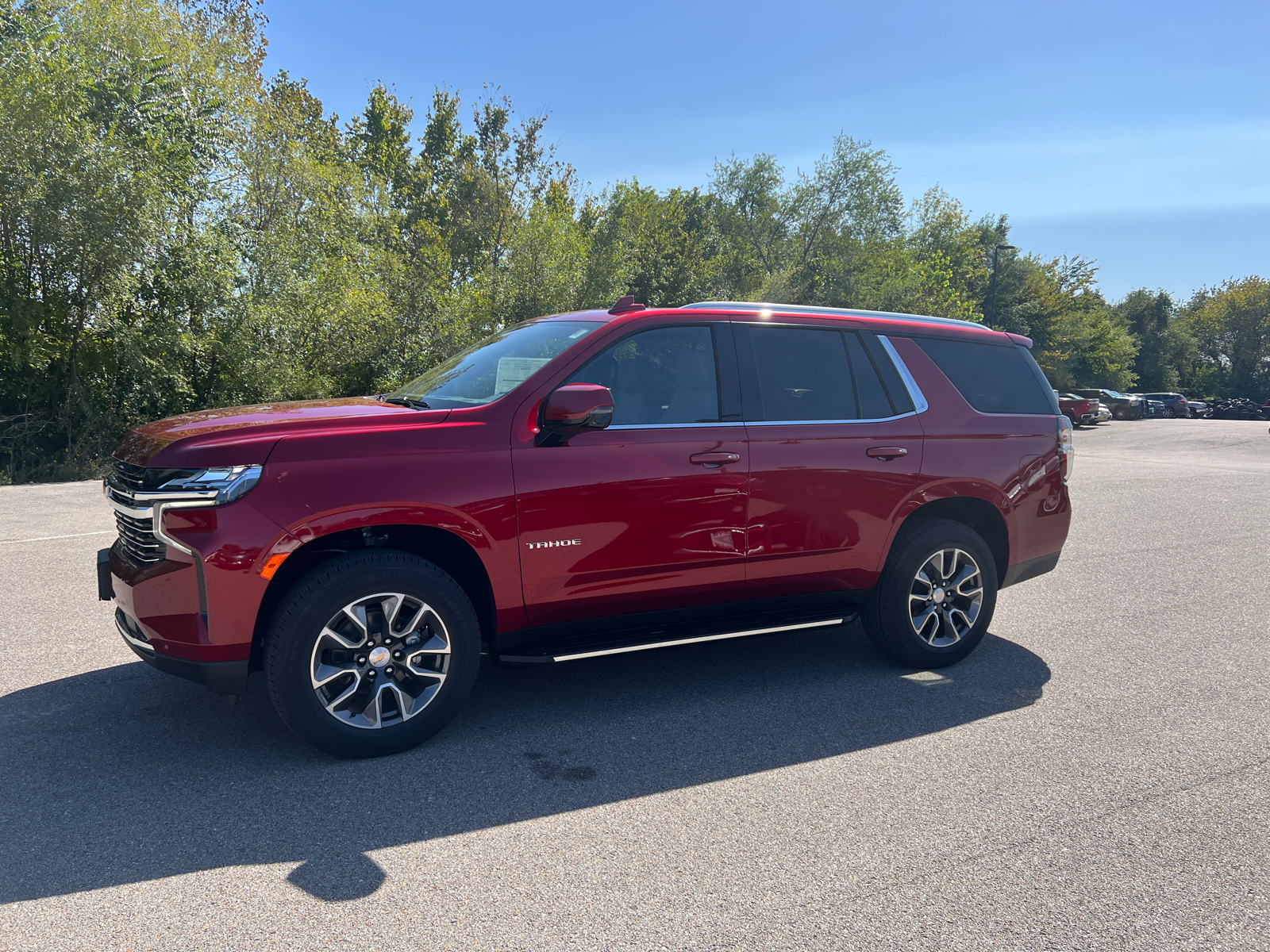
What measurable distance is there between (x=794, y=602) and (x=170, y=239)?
15.2 meters

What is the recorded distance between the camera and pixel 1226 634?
5789 mm

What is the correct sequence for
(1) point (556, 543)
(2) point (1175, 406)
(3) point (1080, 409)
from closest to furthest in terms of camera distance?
1. (1) point (556, 543)
2. (3) point (1080, 409)
3. (2) point (1175, 406)

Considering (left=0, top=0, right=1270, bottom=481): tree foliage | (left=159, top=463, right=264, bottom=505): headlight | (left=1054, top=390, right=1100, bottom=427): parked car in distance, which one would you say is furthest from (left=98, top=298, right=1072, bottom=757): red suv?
(left=1054, top=390, right=1100, bottom=427): parked car in distance

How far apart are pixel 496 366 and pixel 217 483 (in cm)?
151

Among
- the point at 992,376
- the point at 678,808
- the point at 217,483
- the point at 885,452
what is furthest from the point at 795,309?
the point at 217,483

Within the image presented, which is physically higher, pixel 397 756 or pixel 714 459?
pixel 714 459

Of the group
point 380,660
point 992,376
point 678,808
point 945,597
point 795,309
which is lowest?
point 678,808

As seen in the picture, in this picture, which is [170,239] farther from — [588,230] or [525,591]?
[588,230]

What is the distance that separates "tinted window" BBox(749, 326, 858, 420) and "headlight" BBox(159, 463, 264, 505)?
7.97 feet

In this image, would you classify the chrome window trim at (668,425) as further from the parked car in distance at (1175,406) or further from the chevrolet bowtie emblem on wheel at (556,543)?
the parked car in distance at (1175,406)

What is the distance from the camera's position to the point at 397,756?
3.73 m

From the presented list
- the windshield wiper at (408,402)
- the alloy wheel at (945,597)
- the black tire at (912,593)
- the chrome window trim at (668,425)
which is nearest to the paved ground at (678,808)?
the black tire at (912,593)

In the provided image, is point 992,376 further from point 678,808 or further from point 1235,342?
point 1235,342

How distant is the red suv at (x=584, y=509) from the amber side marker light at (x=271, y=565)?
0.04 ft
